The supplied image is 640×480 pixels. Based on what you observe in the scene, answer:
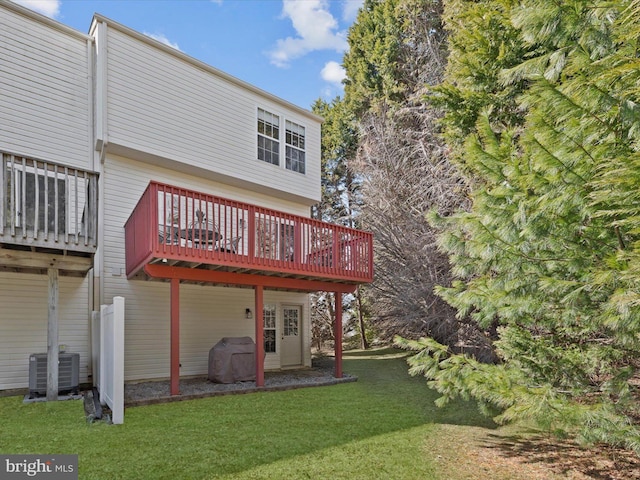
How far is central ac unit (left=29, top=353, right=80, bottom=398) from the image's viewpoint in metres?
6.53

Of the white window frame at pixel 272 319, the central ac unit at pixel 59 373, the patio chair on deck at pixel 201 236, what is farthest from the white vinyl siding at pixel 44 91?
the white window frame at pixel 272 319

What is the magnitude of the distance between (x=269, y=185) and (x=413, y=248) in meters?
4.12

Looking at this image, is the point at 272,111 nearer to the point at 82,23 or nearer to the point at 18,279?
the point at 82,23

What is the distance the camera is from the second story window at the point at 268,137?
11.1 metres

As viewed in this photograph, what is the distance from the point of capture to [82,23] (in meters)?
9.09

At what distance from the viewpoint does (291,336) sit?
37.6 feet

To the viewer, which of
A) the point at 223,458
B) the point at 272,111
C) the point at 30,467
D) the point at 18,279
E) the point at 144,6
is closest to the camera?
the point at 30,467

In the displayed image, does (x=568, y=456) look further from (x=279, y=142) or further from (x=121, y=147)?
(x=279, y=142)

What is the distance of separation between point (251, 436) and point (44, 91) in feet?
23.8

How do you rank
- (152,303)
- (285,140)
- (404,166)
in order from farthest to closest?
1. (404,166)
2. (285,140)
3. (152,303)

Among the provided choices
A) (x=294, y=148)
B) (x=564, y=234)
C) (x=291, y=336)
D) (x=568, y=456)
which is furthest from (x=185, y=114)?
(x=568, y=456)

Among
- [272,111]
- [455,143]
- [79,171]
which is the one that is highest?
[272,111]

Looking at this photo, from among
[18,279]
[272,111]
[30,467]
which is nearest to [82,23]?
[272,111]

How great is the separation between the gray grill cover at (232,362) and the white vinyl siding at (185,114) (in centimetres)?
401
